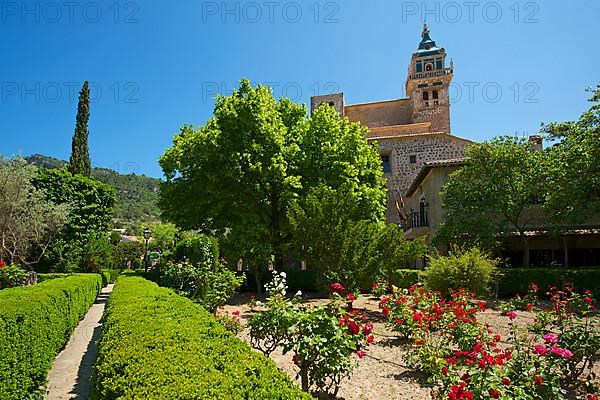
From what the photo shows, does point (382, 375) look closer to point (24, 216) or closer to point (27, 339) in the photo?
point (27, 339)

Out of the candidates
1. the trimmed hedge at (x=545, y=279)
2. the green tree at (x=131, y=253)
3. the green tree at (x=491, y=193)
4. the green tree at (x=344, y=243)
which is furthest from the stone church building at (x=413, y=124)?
the green tree at (x=131, y=253)

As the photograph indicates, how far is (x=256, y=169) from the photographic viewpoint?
1661 cm

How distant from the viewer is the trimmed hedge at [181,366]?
2539 millimetres

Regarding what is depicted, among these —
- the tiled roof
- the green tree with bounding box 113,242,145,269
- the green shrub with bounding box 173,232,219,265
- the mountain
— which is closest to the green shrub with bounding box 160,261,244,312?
the green shrub with bounding box 173,232,219,265

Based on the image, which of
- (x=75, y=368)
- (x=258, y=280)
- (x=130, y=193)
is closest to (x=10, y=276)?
(x=75, y=368)

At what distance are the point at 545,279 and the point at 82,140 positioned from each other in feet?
104

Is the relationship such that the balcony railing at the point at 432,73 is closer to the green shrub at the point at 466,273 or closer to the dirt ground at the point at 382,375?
the green shrub at the point at 466,273

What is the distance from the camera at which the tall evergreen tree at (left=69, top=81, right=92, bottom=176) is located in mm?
29516

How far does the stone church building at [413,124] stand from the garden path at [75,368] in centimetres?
1995

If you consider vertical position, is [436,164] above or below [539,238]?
above

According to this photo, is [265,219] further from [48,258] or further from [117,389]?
[117,389]

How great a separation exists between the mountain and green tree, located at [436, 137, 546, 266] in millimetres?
85861

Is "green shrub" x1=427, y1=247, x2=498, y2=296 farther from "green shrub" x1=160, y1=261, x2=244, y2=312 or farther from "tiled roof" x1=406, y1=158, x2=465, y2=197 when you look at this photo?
"tiled roof" x1=406, y1=158, x2=465, y2=197

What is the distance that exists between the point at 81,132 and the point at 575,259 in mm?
34743
